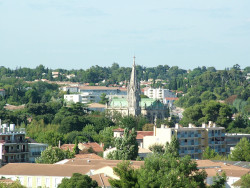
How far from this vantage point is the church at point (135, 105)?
146m

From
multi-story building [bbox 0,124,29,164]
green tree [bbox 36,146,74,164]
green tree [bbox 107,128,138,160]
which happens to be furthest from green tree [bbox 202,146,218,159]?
multi-story building [bbox 0,124,29,164]

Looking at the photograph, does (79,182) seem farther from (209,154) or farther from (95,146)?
(95,146)

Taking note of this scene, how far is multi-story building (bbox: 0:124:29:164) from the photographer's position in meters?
77.0

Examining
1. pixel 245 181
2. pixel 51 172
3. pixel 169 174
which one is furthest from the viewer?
pixel 51 172

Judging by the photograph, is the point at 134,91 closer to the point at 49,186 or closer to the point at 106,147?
the point at 106,147

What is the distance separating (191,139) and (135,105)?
51121 millimetres

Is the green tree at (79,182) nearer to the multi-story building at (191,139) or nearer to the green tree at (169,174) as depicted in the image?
the green tree at (169,174)

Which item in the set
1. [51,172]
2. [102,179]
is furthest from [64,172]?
[102,179]

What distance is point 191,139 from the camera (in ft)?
314

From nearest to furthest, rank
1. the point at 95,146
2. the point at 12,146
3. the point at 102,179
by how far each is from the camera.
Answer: the point at 102,179 → the point at 12,146 → the point at 95,146

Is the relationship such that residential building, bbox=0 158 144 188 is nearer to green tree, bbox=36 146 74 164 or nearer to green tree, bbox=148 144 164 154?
green tree, bbox=36 146 74 164

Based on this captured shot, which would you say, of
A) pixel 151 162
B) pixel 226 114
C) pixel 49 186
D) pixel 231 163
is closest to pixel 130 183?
pixel 151 162

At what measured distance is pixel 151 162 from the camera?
56812 mm

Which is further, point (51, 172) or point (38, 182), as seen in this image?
point (51, 172)
